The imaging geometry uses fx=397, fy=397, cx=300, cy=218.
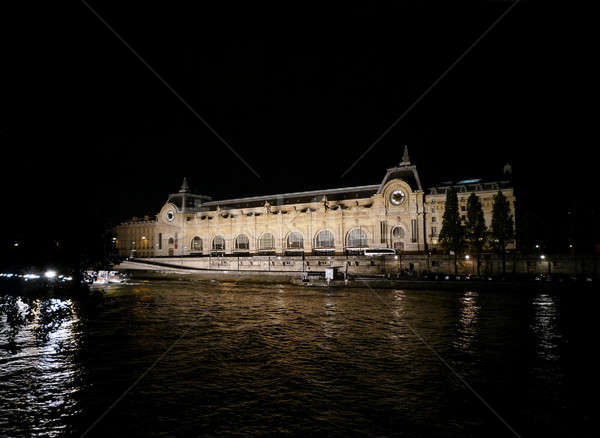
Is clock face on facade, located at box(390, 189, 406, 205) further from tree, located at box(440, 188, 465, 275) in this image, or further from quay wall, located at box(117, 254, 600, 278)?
quay wall, located at box(117, 254, 600, 278)

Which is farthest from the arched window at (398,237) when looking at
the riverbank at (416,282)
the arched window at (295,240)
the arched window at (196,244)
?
the arched window at (196,244)

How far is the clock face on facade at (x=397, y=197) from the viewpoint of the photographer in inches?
2514

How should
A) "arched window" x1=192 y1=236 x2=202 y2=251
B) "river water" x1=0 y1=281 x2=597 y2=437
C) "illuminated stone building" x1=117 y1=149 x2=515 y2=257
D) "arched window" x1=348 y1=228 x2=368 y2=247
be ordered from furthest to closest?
1. "arched window" x1=192 y1=236 x2=202 y2=251
2. "arched window" x1=348 y1=228 x2=368 y2=247
3. "illuminated stone building" x1=117 y1=149 x2=515 y2=257
4. "river water" x1=0 y1=281 x2=597 y2=437

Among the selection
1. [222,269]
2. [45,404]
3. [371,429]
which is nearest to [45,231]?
[45,404]

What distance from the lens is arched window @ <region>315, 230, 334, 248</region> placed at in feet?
234

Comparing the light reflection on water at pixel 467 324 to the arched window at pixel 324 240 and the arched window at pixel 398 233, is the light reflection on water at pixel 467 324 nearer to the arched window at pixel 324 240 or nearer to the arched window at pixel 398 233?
the arched window at pixel 398 233

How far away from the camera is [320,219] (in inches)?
2813

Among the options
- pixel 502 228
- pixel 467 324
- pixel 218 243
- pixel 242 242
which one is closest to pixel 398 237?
pixel 502 228

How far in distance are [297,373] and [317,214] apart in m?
59.3

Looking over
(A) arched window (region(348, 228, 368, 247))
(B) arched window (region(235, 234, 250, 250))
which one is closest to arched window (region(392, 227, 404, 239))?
(A) arched window (region(348, 228, 368, 247))

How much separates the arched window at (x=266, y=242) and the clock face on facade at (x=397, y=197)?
79.9ft

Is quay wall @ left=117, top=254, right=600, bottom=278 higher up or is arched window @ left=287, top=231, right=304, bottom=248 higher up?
arched window @ left=287, top=231, right=304, bottom=248

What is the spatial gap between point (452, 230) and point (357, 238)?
20440 millimetres

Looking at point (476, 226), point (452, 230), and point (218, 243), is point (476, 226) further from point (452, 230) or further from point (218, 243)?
point (218, 243)
